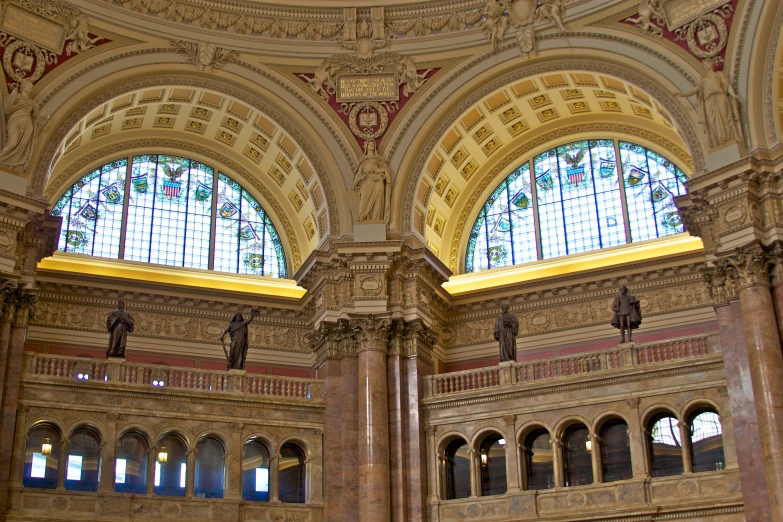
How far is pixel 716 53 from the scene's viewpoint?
3019 centimetres

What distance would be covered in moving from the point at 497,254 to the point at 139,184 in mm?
12834

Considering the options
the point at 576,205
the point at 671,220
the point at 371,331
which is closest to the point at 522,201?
the point at 576,205

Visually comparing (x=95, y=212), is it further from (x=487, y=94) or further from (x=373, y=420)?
(x=487, y=94)

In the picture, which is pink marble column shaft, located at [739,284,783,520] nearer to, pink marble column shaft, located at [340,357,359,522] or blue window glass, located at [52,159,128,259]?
pink marble column shaft, located at [340,357,359,522]

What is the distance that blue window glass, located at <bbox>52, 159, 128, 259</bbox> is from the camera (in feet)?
117

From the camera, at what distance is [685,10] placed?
31047 mm

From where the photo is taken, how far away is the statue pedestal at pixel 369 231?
32188 millimetres

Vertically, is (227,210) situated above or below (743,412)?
above

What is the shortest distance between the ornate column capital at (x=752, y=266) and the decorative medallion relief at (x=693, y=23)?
5.93m

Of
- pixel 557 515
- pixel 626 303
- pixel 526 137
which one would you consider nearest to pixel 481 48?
pixel 526 137

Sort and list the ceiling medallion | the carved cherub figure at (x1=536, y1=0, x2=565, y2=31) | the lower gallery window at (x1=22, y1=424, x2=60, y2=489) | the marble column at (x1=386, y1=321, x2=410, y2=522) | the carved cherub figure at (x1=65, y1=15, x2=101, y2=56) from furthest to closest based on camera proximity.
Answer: the ceiling medallion
the carved cherub figure at (x1=536, y1=0, x2=565, y2=31)
the carved cherub figure at (x1=65, y1=15, x2=101, y2=56)
the marble column at (x1=386, y1=321, x2=410, y2=522)
the lower gallery window at (x1=22, y1=424, x2=60, y2=489)

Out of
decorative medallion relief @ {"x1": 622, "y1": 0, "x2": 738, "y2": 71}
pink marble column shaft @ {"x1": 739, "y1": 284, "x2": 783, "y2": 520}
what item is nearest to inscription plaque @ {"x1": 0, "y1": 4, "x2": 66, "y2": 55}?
decorative medallion relief @ {"x1": 622, "y1": 0, "x2": 738, "y2": 71}

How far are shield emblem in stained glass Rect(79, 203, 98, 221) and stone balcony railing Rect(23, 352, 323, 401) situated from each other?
643 centimetres

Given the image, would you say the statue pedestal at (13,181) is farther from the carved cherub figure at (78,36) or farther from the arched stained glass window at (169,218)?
the arched stained glass window at (169,218)
